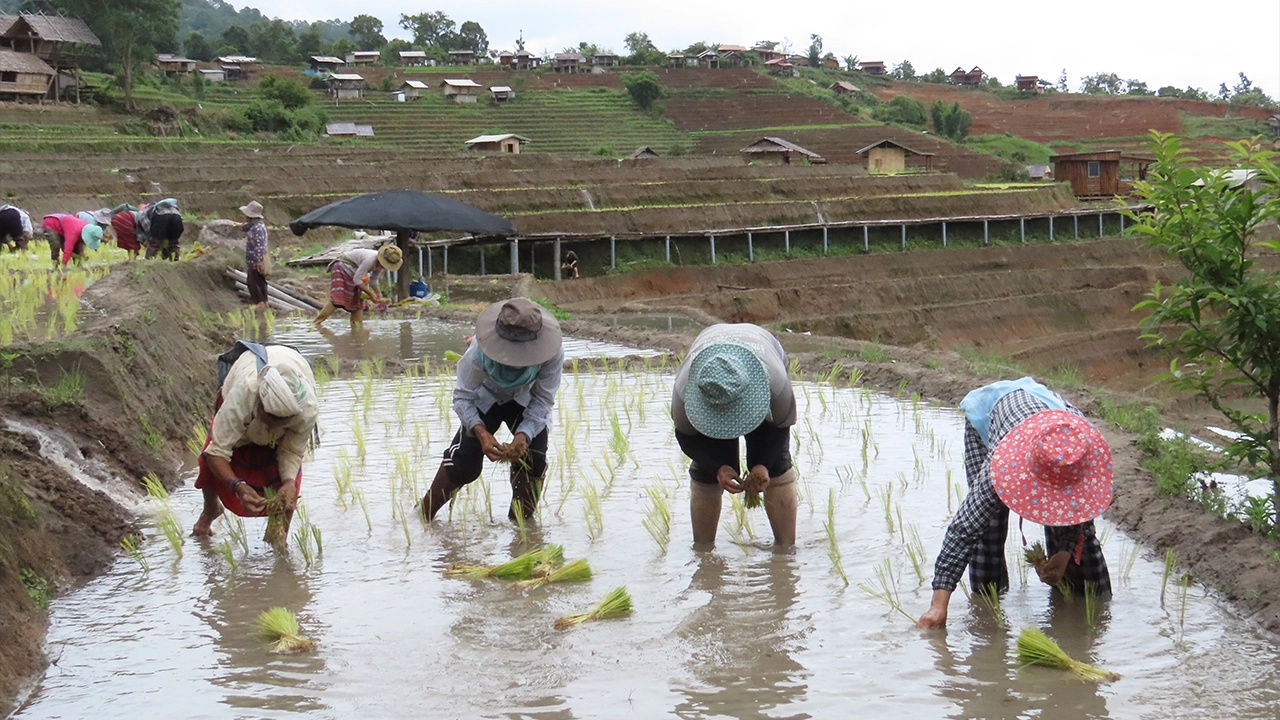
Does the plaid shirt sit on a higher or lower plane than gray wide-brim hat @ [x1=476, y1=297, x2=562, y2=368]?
lower

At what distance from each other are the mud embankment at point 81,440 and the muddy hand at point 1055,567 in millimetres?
3380

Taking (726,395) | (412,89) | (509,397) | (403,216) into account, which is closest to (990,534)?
(726,395)

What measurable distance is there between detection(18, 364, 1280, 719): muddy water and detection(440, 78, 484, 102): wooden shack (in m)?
57.2

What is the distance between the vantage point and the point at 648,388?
10.2m

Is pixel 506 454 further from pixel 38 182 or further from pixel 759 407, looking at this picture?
pixel 38 182

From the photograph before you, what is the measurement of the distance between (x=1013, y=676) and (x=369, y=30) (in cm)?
9217

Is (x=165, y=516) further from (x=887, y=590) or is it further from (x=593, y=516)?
(x=887, y=590)

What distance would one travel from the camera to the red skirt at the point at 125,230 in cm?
1623

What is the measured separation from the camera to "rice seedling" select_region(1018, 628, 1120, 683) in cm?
398

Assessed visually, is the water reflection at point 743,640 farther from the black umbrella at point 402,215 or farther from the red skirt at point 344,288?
the black umbrella at point 402,215

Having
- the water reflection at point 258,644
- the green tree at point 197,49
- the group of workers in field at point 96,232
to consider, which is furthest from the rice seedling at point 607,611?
the green tree at point 197,49

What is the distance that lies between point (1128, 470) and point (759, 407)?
295 centimetres

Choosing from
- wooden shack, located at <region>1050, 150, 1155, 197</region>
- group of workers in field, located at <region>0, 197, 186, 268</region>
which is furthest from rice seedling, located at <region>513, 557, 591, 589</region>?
wooden shack, located at <region>1050, 150, 1155, 197</region>

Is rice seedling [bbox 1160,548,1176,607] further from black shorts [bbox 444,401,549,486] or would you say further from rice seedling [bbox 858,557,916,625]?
black shorts [bbox 444,401,549,486]
